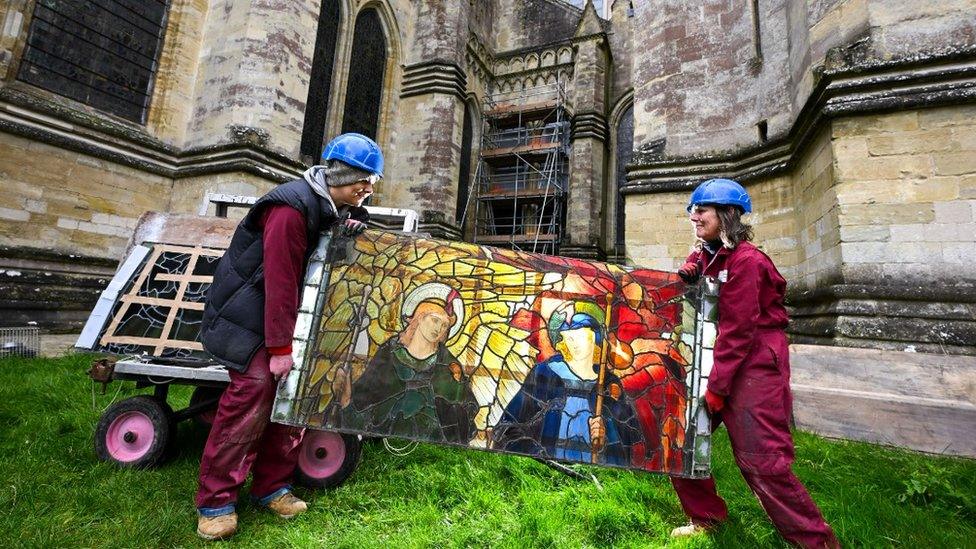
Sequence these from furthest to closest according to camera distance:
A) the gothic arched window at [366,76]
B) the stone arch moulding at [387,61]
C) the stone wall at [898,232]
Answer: the gothic arched window at [366,76] < the stone arch moulding at [387,61] < the stone wall at [898,232]

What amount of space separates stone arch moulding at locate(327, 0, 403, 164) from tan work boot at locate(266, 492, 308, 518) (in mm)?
9391

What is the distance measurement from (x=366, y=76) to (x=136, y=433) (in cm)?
1058

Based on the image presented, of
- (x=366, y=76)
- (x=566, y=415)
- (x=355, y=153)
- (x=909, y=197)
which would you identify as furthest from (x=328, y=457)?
(x=366, y=76)

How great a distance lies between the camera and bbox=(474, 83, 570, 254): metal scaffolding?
47.0 feet

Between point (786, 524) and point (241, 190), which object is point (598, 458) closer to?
point (786, 524)

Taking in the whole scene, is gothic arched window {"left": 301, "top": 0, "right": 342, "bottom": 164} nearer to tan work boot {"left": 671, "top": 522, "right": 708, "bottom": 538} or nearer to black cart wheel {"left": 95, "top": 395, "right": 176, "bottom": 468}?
black cart wheel {"left": 95, "top": 395, "right": 176, "bottom": 468}

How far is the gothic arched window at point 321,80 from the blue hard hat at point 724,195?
905cm

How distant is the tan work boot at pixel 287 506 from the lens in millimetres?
2156

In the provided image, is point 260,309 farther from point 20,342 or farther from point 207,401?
point 20,342

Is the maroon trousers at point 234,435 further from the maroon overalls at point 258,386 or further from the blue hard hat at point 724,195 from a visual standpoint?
the blue hard hat at point 724,195

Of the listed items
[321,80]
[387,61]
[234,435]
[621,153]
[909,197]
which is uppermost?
[387,61]

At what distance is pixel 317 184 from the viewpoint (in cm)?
213

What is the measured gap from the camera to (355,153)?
2117mm

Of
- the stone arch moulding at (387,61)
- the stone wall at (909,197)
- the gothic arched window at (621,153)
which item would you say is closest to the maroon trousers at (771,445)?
the stone wall at (909,197)
